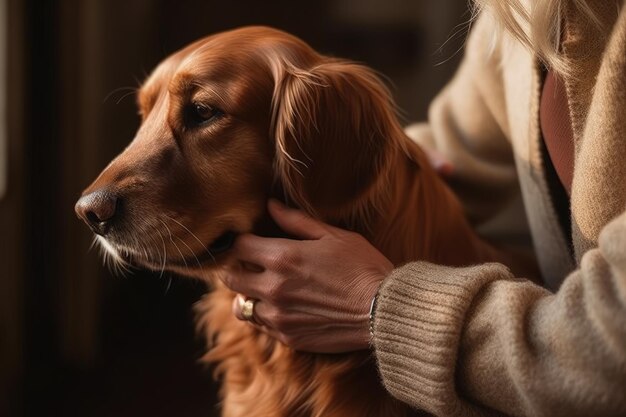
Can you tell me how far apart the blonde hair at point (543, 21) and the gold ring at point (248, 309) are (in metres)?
0.49

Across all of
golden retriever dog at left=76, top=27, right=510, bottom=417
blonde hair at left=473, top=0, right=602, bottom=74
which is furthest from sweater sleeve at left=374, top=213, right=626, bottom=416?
blonde hair at left=473, top=0, right=602, bottom=74

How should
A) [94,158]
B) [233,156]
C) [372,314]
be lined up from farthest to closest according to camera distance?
[94,158], [233,156], [372,314]

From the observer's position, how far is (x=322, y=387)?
100cm

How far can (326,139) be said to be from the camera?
0.99 metres

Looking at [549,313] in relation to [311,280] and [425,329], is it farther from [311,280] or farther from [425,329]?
[311,280]

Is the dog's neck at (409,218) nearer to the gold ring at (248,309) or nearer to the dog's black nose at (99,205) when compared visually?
the gold ring at (248,309)

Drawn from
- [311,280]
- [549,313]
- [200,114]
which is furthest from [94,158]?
[549,313]

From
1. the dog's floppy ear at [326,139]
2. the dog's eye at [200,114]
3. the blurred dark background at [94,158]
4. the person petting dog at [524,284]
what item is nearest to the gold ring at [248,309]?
the person petting dog at [524,284]

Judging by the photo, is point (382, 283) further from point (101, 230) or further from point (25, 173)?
point (25, 173)

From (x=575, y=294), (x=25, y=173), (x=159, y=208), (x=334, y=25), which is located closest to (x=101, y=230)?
(x=159, y=208)

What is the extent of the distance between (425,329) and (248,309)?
0.30 meters

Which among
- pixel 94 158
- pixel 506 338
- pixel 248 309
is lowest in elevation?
pixel 94 158

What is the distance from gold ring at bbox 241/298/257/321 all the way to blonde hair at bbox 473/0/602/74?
0.49 metres

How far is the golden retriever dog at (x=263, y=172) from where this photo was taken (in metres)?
0.96
